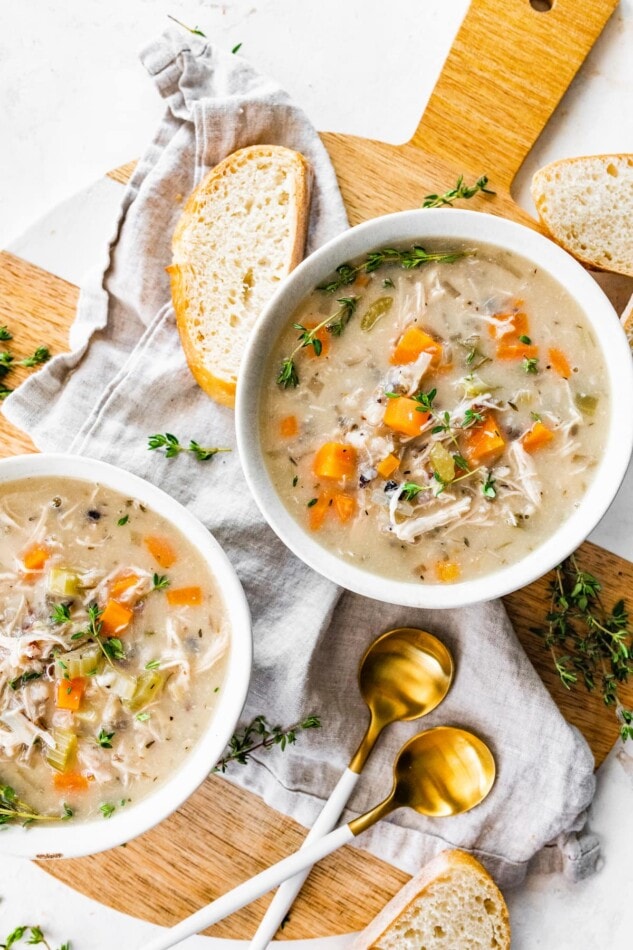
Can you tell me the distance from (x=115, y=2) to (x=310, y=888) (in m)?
3.72

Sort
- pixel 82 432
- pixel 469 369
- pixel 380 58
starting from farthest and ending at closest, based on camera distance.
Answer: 1. pixel 380 58
2. pixel 82 432
3. pixel 469 369

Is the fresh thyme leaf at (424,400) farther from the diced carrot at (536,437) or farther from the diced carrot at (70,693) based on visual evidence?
the diced carrot at (70,693)

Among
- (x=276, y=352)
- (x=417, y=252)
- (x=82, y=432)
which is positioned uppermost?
(x=417, y=252)

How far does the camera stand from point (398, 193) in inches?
138

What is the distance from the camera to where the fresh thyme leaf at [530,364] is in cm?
298

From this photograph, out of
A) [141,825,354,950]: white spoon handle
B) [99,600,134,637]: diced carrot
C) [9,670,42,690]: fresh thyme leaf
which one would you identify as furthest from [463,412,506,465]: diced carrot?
[9,670,42,690]: fresh thyme leaf

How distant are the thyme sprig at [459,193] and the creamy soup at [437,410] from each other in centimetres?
35

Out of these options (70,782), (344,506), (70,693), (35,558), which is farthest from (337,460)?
(70,782)

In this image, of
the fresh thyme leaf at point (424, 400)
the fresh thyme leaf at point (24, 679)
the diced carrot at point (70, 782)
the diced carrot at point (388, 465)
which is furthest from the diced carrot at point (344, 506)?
the diced carrot at point (70, 782)

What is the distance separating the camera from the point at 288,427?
3115 millimetres

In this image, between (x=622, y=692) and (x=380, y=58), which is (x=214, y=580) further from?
(x=380, y=58)

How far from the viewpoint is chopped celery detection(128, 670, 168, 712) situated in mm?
3053

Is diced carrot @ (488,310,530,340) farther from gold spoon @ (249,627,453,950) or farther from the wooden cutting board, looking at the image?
gold spoon @ (249,627,453,950)

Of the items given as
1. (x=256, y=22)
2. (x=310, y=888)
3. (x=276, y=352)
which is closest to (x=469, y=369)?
(x=276, y=352)
